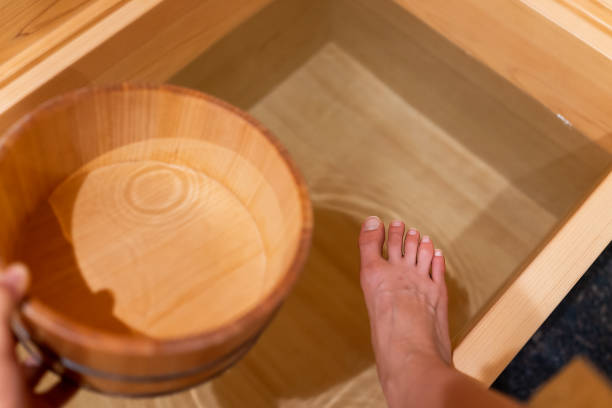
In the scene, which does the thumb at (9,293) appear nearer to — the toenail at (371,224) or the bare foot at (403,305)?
the bare foot at (403,305)

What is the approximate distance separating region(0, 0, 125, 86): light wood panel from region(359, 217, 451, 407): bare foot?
20.6 inches

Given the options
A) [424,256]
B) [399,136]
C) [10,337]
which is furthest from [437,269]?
[10,337]

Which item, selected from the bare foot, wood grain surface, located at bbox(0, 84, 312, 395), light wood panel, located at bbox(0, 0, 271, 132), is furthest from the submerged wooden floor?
wood grain surface, located at bbox(0, 84, 312, 395)

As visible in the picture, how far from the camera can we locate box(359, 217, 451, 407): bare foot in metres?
0.76

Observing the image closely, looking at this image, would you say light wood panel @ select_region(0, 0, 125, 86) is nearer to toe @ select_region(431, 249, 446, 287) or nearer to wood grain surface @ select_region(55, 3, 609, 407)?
wood grain surface @ select_region(55, 3, 609, 407)

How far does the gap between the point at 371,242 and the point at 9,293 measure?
23.2 inches

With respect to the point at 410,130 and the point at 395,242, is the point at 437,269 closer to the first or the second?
the point at 395,242

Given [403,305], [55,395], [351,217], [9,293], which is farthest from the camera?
[351,217]

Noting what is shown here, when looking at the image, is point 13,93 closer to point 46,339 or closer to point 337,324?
point 46,339

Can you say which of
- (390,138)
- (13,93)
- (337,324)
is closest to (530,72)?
(390,138)

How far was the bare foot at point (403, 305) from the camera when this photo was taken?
0.76 meters

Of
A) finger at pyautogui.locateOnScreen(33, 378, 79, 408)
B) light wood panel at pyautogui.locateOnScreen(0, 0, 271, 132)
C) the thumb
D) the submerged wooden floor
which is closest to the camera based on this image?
the thumb

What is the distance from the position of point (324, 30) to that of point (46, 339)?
952 millimetres

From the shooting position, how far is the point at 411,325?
32.7 inches
